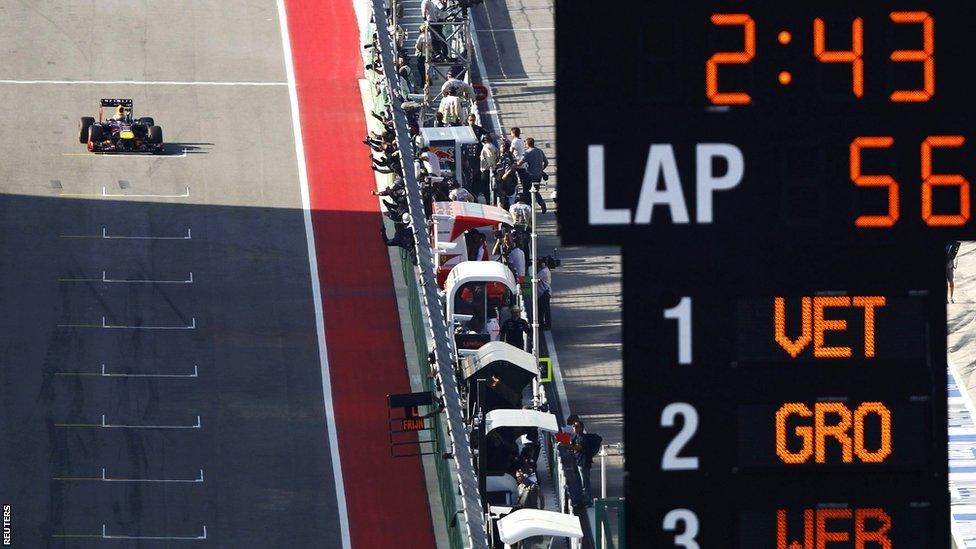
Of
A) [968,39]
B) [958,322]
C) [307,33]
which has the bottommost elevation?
[958,322]

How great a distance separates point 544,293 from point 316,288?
243 inches

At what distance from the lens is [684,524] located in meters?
16.8

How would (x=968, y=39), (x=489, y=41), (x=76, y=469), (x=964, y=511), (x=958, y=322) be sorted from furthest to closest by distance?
1. (x=489, y=41)
2. (x=958, y=322)
3. (x=76, y=469)
4. (x=964, y=511)
5. (x=968, y=39)

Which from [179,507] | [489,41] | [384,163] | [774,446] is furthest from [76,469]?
[774,446]

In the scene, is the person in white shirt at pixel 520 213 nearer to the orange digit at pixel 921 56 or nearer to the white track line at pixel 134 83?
the white track line at pixel 134 83

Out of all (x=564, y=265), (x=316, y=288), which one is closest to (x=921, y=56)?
(x=564, y=265)

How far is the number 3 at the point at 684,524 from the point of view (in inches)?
661

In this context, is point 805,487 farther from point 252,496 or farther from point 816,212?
point 252,496

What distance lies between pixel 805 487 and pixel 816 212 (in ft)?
6.36

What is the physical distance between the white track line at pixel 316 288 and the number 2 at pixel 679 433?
24773 millimetres

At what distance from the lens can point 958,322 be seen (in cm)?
4656

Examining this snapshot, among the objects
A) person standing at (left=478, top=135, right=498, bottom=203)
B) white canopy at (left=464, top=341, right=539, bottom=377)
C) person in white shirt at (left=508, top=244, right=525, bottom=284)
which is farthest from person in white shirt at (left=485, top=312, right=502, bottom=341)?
person standing at (left=478, top=135, right=498, bottom=203)

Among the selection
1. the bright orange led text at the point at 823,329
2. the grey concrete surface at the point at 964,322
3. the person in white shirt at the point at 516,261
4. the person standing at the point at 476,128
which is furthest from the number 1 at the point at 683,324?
the person standing at the point at 476,128

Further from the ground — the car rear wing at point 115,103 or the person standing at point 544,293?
the car rear wing at point 115,103
